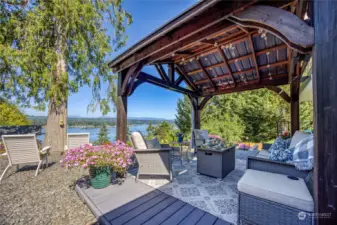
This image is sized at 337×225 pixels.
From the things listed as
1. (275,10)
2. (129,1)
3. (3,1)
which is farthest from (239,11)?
(3,1)

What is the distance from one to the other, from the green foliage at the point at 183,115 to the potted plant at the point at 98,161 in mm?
11149

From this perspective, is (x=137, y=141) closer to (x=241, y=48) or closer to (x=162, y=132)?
(x=241, y=48)

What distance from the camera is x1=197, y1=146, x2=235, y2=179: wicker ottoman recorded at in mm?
3332

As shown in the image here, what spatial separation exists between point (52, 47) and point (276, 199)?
731 centimetres

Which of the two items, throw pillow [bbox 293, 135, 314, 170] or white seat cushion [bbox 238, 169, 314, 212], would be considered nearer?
white seat cushion [bbox 238, 169, 314, 212]

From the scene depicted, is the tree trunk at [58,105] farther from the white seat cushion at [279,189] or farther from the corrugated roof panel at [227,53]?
the white seat cushion at [279,189]

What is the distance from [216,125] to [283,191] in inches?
330

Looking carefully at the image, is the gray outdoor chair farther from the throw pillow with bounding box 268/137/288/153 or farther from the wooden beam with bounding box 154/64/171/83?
the wooden beam with bounding box 154/64/171/83

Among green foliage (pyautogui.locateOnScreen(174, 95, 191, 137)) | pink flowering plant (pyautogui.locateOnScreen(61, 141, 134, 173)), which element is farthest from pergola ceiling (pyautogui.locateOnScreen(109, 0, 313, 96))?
green foliage (pyautogui.locateOnScreen(174, 95, 191, 137))

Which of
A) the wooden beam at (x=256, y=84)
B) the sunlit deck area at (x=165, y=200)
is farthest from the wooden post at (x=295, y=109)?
the sunlit deck area at (x=165, y=200)

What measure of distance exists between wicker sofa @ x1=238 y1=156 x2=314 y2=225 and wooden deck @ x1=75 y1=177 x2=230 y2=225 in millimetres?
400

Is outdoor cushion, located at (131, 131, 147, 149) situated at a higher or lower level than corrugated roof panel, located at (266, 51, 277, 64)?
lower

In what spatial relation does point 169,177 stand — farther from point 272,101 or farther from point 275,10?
point 272,101

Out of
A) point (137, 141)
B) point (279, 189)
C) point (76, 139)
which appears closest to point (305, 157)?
point (279, 189)
